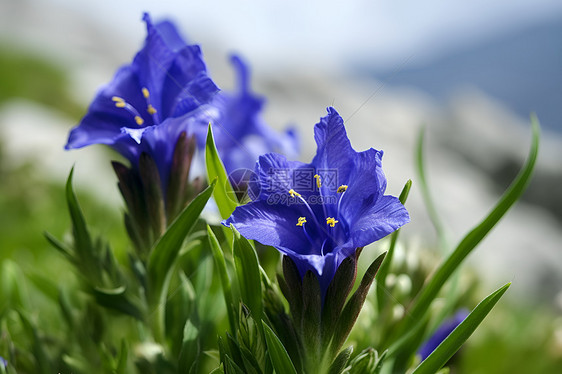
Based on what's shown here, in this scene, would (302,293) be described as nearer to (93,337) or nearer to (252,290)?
(252,290)

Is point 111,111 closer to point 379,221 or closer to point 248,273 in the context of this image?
point 248,273

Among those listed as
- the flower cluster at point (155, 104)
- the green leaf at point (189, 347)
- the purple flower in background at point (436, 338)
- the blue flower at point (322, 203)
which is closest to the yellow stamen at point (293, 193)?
the blue flower at point (322, 203)

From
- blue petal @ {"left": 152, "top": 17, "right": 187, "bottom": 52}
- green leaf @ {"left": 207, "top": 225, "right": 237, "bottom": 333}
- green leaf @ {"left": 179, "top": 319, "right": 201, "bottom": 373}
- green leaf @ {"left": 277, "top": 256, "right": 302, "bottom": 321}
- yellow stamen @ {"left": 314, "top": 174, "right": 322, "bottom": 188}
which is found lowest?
green leaf @ {"left": 179, "top": 319, "right": 201, "bottom": 373}

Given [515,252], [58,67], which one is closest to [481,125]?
[515,252]

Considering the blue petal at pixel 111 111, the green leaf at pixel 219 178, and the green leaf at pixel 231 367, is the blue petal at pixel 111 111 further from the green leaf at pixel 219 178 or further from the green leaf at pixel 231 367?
the green leaf at pixel 231 367

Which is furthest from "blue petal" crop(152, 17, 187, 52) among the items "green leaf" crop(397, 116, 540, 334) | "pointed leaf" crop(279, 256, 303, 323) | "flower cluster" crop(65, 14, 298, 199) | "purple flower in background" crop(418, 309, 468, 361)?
"purple flower in background" crop(418, 309, 468, 361)

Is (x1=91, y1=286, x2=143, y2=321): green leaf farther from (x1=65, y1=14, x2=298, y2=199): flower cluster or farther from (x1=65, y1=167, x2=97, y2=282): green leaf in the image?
(x1=65, y1=14, x2=298, y2=199): flower cluster
